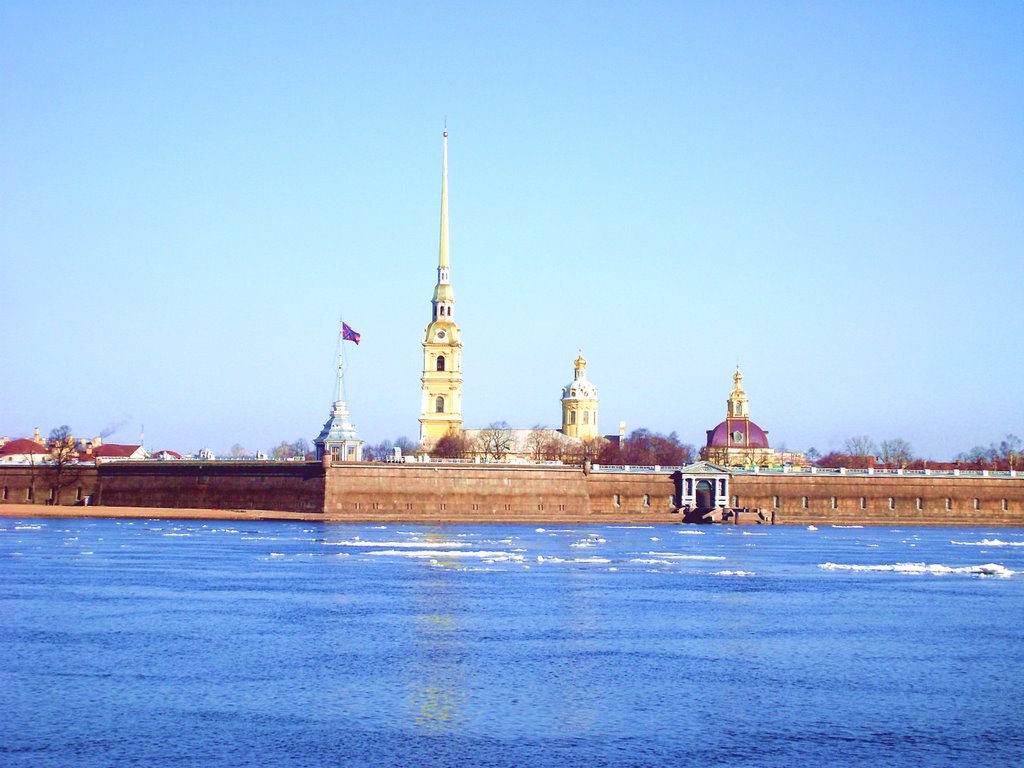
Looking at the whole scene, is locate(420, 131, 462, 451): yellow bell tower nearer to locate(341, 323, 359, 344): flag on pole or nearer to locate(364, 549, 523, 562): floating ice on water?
locate(341, 323, 359, 344): flag on pole

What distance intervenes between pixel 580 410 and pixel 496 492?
206ft

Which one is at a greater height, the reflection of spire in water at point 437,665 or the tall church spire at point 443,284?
the tall church spire at point 443,284

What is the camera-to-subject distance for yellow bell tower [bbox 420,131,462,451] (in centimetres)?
13462

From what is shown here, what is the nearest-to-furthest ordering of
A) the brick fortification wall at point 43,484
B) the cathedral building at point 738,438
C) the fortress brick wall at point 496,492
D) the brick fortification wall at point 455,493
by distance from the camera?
the brick fortification wall at point 455,493
the fortress brick wall at point 496,492
the brick fortification wall at point 43,484
the cathedral building at point 738,438

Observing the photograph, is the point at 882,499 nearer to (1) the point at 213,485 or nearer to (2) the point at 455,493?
(2) the point at 455,493

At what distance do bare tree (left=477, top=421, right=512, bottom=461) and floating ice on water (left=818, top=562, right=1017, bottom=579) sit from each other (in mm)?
70596

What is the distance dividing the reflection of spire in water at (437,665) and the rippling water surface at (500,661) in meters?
0.11

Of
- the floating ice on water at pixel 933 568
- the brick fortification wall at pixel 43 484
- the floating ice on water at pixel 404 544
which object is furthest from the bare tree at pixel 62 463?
the floating ice on water at pixel 933 568

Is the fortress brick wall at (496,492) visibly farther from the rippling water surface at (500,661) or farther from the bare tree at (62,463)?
the rippling water surface at (500,661)

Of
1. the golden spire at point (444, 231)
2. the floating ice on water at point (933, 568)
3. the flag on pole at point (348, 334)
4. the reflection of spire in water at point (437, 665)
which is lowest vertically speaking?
the reflection of spire in water at point (437, 665)

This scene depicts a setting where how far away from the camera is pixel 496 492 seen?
3762 inches

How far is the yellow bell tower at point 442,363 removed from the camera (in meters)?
135

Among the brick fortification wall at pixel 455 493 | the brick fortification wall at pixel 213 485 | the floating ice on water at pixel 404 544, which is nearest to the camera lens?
the floating ice on water at pixel 404 544

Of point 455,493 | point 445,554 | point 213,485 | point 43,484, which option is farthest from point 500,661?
point 43,484
